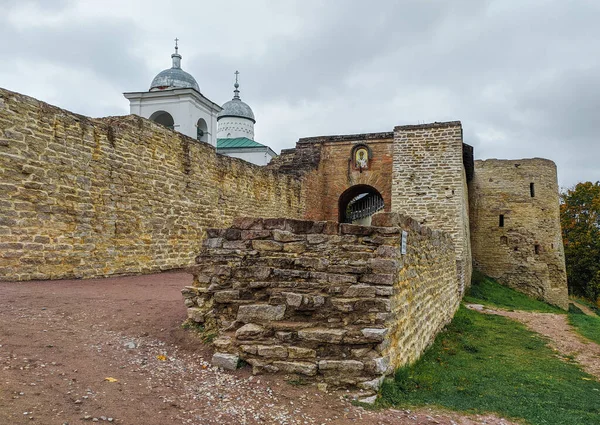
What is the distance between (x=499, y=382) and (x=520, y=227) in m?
19.3

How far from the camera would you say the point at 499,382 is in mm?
5480

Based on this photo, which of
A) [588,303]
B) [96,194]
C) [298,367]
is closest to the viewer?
[298,367]

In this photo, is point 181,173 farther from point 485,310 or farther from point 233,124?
point 233,124

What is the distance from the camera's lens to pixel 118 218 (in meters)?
9.18

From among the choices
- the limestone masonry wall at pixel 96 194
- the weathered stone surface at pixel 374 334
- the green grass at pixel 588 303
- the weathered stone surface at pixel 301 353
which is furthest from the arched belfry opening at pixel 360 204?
the weathered stone surface at pixel 301 353

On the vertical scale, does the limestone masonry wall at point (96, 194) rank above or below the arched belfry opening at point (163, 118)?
below

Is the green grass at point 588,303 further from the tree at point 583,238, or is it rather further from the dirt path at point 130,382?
the dirt path at point 130,382

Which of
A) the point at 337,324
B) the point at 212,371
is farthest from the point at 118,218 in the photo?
the point at 337,324

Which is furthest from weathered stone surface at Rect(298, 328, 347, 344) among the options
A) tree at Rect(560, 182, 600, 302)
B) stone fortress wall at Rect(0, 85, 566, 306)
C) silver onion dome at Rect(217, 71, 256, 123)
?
silver onion dome at Rect(217, 71, 256, 123)

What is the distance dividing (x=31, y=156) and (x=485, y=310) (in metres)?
11.6

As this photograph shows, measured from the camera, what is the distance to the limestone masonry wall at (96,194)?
7.27 m

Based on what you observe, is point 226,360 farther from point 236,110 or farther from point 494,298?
point 236,110

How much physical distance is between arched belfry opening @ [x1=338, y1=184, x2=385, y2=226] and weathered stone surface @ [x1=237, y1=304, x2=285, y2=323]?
14330mm

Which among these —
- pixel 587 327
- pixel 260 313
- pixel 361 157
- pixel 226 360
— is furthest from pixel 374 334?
pixel 361 157
